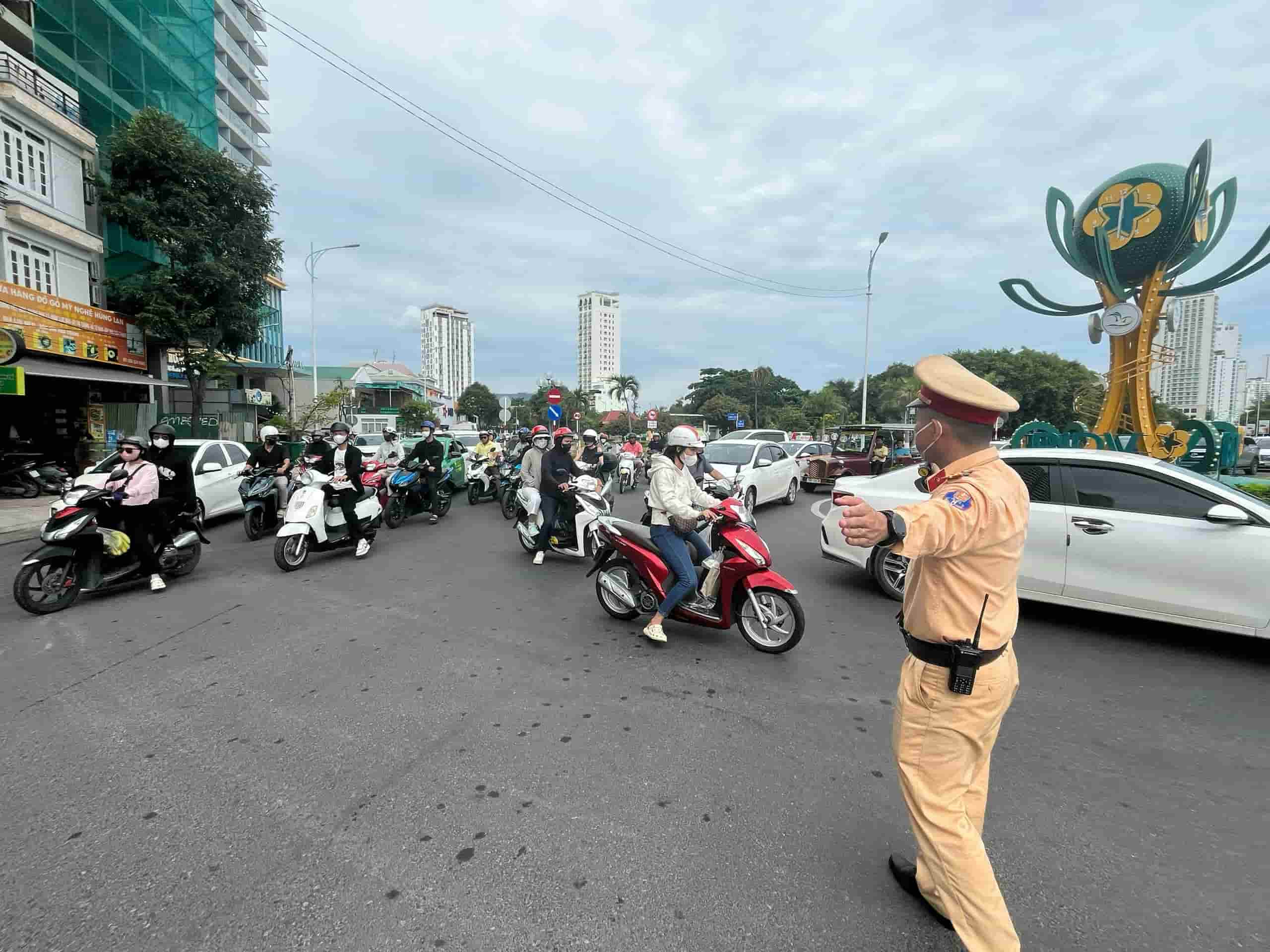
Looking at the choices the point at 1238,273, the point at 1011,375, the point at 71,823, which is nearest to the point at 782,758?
the point at 71,823

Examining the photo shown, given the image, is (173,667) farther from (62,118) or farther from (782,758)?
(62,118)

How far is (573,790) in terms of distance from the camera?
8.86 ft

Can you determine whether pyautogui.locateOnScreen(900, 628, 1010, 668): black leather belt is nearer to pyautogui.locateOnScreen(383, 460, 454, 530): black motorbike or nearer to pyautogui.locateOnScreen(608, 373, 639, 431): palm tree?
pyautogui.locateOnScreen(383, 460, 454, 530): black motorbike

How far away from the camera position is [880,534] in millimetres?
1553

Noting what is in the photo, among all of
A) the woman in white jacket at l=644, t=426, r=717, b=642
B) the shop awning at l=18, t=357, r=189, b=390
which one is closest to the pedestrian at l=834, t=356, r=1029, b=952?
the woman in white jacket at l=644, t=426, r=717, b=642

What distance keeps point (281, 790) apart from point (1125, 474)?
5904 mm

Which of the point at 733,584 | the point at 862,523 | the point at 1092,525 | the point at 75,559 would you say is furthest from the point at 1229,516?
the point at 75,559

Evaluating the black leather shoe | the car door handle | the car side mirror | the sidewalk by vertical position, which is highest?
the car side mirror

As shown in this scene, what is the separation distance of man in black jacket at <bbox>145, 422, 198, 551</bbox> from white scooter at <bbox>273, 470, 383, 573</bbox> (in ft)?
3.22

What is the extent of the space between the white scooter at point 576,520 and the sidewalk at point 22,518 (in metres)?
6.99

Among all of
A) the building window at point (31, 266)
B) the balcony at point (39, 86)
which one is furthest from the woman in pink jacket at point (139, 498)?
the balcony at point (39, 86)

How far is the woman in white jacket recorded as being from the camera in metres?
4.45

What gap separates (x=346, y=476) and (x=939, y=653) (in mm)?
7273

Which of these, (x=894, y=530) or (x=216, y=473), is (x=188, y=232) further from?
(x=894, y=530)
